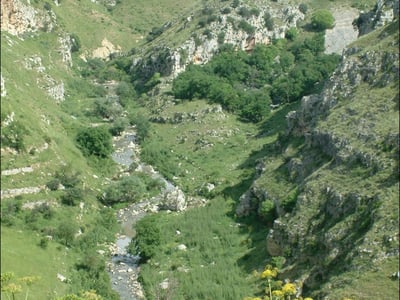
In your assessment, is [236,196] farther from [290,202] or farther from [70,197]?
[70,197]

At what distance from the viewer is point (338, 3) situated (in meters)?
140

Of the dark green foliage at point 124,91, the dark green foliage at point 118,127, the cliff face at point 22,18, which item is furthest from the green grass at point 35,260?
the dark green foliage at point 124,91

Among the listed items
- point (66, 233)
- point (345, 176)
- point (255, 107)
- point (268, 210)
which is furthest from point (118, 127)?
point (345, 176)

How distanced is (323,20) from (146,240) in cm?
8442

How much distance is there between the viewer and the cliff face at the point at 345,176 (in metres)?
45.8

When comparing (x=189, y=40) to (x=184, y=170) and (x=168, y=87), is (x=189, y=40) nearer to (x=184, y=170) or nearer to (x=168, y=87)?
(x=168, y=87)

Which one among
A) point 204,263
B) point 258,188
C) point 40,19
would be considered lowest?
point 204,263

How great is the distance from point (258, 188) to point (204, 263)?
11096 millimetres

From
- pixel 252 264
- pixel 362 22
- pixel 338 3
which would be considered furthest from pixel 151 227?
pixel 338 3

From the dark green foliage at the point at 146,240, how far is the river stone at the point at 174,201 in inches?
421

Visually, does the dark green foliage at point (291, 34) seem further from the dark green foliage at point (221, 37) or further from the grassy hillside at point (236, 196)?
the grassy hillside at point (236, 196)

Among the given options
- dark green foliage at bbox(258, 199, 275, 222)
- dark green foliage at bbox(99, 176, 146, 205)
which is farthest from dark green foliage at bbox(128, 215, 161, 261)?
dark green foliage at bbox(99, 176, 146, 205)

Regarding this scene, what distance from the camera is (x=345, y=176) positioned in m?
53.1

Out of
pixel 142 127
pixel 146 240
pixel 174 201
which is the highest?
pixel 142 127
